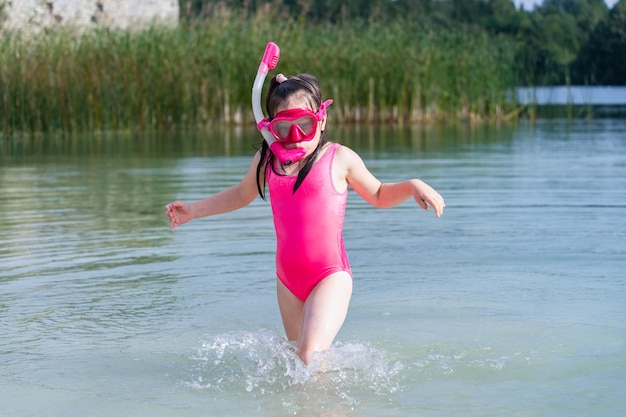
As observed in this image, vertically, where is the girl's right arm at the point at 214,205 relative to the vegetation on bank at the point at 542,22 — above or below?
below

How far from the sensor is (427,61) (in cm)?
1905

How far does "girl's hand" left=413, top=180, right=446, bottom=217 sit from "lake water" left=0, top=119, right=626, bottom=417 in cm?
50

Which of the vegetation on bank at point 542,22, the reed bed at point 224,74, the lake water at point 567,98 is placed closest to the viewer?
the reed bed at point 224,74

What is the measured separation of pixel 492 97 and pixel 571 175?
10465 mm

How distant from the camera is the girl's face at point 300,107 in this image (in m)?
3.71

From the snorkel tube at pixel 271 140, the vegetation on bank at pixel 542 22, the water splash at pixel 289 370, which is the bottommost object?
the water splash at pixel 289 370

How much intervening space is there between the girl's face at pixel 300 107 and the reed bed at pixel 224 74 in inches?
479

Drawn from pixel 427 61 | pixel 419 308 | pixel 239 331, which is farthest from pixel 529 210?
pixel 427 61

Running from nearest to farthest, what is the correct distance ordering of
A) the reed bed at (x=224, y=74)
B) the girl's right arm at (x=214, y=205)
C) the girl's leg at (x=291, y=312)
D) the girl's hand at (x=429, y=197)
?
1. the girl's hand at (x=429, y=197)
2. the girl's leg at (x=291, y=312)
3. the girl's right arm at (x=214, y=205)
4. the reed bed at (x=224, y=74)

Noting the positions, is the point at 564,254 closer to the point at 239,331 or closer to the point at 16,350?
the point at 239,331

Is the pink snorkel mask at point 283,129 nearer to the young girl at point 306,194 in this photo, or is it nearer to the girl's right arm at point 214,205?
the young girl at point 306,194

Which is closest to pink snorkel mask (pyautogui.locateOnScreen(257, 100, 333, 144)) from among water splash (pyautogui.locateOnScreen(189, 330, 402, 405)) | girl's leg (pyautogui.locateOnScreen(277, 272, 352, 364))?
girl's leg (pyautogui.locateOnScreen(277, 272, 352, 364))

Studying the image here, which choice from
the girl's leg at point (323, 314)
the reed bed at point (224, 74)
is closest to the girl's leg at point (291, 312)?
the girl's leg at point (323, 314)

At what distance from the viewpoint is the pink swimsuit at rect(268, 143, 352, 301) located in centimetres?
373
